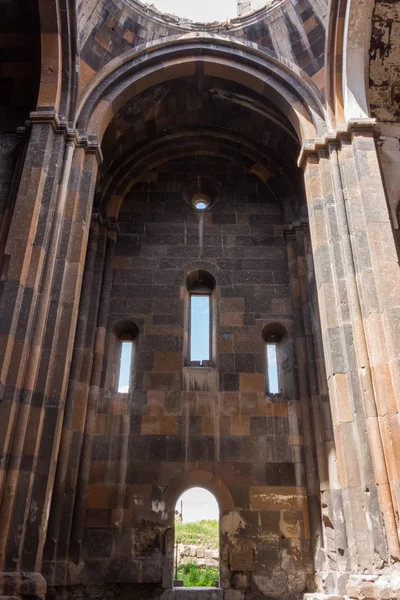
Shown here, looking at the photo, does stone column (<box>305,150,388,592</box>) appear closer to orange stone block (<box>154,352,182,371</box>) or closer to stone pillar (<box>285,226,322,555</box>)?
stone pillar (<box>285,226,322,555</box>)

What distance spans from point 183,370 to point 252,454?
1.96 metres

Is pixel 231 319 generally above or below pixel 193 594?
above

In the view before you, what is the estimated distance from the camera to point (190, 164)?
11648mm

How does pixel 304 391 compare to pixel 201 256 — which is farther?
pixel 201 256

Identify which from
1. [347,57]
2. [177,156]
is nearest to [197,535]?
[177,156]

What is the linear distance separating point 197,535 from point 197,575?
398 cm

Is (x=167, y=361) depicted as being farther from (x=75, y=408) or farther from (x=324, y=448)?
(x=324, y=448)

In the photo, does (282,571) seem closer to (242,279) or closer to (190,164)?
(242,279)

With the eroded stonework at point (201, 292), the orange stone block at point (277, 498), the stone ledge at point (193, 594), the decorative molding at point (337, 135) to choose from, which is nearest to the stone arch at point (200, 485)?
the eroded stonework at point (201, 292)

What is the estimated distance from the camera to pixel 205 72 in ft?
31.6

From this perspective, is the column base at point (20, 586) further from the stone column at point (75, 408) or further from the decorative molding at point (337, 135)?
the decorative molding at point (337, 135)

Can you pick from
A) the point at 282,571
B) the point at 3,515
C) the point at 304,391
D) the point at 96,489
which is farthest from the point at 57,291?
the point at 282,571

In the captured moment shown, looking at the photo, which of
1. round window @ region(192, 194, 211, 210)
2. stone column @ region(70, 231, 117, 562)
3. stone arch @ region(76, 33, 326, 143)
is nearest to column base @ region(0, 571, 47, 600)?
stone column @ region(70, 231, 117, 562)

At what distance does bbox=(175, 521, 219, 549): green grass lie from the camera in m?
14.8
